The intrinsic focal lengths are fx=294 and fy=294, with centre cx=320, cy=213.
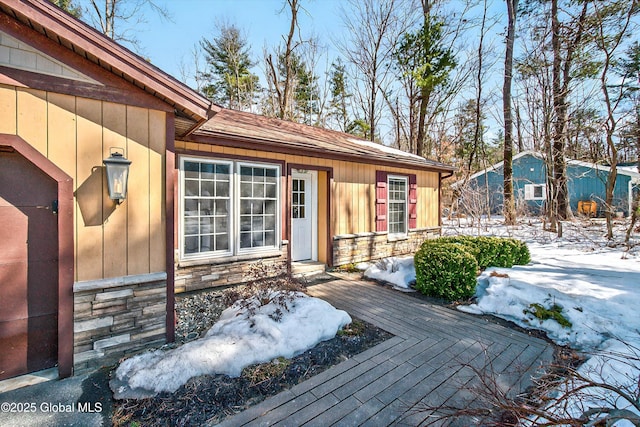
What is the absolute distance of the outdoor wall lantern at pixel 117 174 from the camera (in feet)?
8.98

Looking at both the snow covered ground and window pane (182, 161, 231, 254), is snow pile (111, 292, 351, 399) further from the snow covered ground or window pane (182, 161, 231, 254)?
the snow covered ground

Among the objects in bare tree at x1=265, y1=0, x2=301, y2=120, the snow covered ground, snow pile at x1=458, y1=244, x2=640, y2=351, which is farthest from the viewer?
bare tree at x1=265, y1=0, x2=301, y2=120

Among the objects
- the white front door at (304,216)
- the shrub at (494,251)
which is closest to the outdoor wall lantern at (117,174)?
the white front door at (304,216)

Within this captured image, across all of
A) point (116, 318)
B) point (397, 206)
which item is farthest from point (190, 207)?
point (397, 206)

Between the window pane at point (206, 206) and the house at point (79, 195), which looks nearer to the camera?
the house at point (79, 195)

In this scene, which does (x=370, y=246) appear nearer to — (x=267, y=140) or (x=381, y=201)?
(x=381, y=201)

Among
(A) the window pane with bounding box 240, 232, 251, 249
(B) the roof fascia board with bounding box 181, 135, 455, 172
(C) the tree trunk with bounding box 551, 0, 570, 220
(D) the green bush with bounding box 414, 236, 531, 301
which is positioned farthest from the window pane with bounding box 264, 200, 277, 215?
(C) the tree trunk with bounding box 551, 0, 570, 220

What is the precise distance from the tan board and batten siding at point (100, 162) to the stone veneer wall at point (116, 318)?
0.12 metres

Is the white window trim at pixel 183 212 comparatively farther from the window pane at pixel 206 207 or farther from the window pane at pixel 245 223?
the window pane at pixel 245 223

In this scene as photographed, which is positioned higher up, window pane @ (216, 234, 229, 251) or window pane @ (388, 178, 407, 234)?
window pane @ (388, 178, 407, 234)

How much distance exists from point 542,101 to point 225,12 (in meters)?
14.4

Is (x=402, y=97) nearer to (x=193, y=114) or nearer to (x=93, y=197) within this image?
(x=193, y=114)

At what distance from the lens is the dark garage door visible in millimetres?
2561

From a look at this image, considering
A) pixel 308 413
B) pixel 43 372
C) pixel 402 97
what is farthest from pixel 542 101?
pixel 43 372
